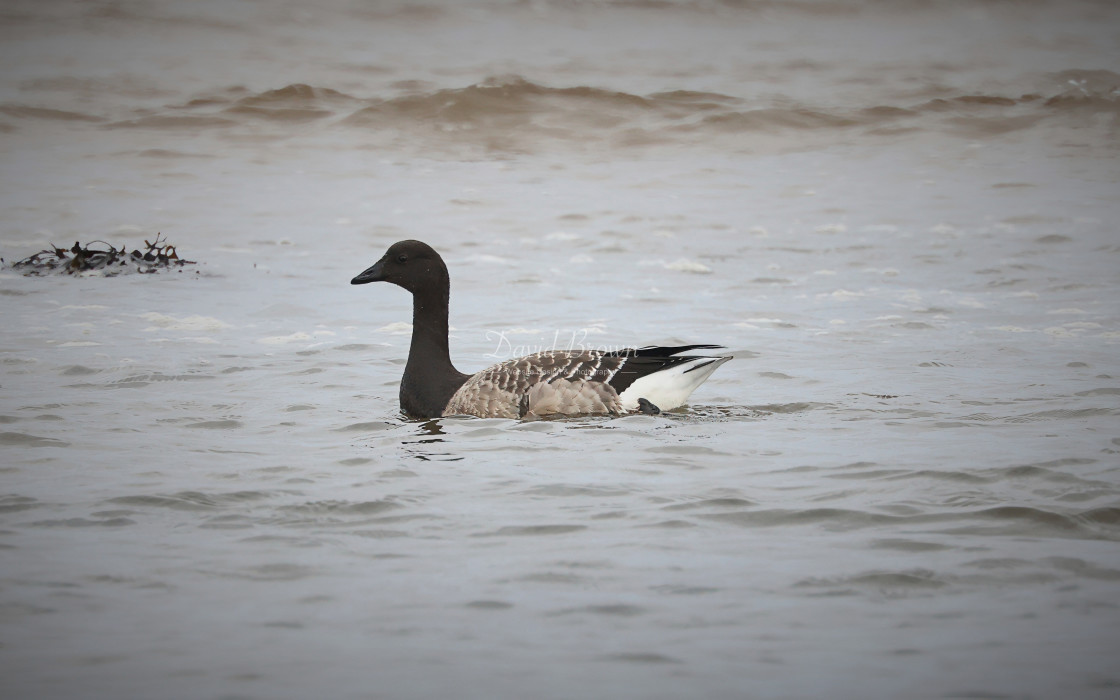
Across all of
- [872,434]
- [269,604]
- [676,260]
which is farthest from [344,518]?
[676,260]

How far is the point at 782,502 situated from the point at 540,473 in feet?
4.82

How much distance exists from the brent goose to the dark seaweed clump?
7411mm

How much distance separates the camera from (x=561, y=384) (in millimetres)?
8719

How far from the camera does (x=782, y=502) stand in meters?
5.91

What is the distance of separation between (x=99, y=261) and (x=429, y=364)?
8.22 metres

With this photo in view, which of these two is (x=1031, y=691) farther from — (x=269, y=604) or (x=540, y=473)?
(x=540, y=473)

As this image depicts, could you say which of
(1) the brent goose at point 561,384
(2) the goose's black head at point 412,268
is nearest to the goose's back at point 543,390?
(1) the brent goose at point 561,384

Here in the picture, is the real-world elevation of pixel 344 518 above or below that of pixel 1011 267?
below

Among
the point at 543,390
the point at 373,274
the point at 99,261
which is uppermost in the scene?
the point at 99,261

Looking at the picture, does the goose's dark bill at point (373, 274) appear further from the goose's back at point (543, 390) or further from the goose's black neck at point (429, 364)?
the goose's back at point (543, 390)

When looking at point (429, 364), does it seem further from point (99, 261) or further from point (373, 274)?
point (99, 261)
